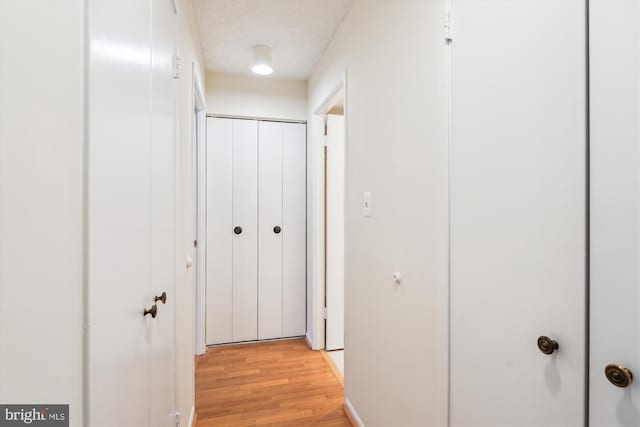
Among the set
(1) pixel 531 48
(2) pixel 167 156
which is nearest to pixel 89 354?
(2) pixel 167 156

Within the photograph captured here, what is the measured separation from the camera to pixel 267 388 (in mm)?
2207

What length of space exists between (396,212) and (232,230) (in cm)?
192

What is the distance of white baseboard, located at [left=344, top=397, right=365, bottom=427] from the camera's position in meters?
1.77

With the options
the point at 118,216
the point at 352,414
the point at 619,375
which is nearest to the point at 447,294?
the point at 619,375

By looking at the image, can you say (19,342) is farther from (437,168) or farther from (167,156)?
(437,168)

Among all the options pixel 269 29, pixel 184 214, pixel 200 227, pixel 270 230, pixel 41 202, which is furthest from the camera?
pixel 270 230

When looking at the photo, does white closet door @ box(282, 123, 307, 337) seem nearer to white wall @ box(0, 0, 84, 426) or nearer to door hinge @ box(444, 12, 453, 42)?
door hinge @ box(444, 12, 453, 42)

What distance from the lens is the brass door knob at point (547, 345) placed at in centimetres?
71

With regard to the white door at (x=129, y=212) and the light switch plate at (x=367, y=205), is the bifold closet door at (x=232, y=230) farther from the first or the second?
the white door at (x=129, y=212)

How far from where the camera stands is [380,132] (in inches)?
60.6

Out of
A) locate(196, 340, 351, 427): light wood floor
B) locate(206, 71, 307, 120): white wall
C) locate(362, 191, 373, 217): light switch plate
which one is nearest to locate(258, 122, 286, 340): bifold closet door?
locate(206, 71, 307, 120): white wall

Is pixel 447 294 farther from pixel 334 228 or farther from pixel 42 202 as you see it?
pixel 334 228

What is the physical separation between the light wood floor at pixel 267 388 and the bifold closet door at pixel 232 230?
24cm

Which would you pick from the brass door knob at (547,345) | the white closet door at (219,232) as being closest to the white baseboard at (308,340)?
the white closet door at (219,232)
